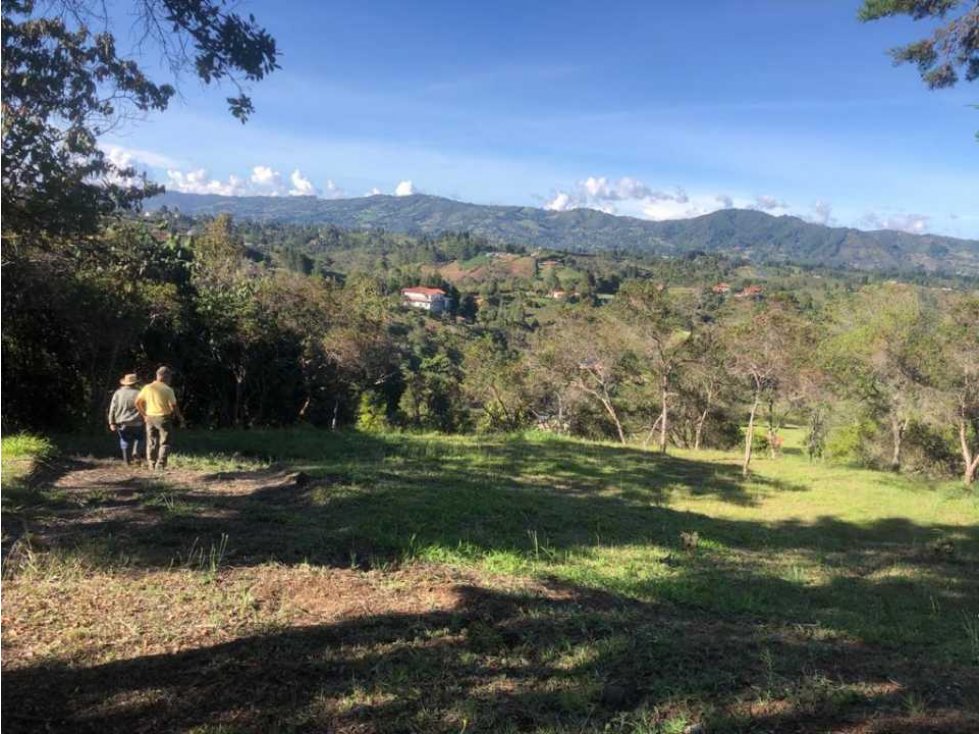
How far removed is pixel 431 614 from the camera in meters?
3.67

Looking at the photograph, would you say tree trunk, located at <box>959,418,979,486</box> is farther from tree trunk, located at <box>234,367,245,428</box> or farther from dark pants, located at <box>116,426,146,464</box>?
dark pants, located at <box>116,426,146,464</box>

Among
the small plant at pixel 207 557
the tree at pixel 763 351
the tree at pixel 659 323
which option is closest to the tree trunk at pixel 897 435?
the tree at pixel 763 351

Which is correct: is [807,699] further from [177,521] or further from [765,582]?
[177,521]

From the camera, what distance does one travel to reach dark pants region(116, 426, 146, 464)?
27.2 feet

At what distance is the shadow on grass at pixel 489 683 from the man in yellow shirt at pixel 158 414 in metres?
5.55

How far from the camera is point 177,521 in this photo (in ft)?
16.8

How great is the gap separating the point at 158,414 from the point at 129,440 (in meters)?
0.64

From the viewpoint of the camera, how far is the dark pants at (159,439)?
7977mm

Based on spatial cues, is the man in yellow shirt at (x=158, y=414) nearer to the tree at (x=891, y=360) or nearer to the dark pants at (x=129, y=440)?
the dark pants at (x=129, y=440)

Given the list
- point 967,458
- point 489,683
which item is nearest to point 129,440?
point 489,683

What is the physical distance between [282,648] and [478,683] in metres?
0.92

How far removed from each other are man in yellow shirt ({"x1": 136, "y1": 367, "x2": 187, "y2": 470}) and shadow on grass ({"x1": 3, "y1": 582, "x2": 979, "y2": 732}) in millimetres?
5547

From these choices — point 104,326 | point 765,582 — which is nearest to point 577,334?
point 104,326

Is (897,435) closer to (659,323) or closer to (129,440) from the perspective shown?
(659,323)
